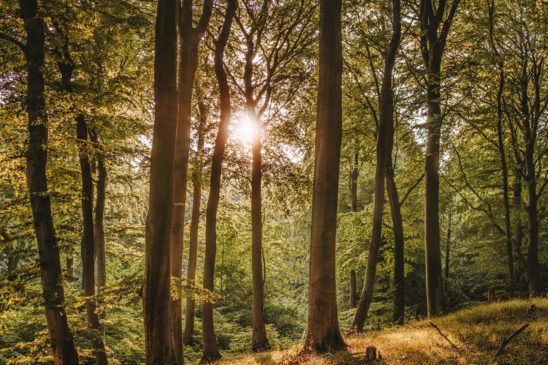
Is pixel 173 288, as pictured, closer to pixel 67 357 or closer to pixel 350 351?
pixel 67 357

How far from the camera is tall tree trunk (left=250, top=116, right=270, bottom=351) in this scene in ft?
38.0

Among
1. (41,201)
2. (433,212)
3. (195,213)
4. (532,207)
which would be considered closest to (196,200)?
(195,213)

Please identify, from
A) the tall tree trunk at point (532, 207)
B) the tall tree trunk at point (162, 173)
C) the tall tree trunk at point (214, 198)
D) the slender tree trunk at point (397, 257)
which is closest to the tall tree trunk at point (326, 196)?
the tall tree trunk at point (162, 173)

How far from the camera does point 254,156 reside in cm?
1273

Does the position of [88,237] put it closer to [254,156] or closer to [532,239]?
[254,156]

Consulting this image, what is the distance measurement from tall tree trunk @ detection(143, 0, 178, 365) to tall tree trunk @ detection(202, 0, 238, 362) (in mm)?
5177

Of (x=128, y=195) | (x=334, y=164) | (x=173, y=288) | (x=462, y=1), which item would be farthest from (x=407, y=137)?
(x=128, y=195)

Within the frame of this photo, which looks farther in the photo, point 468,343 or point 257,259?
point 257,259

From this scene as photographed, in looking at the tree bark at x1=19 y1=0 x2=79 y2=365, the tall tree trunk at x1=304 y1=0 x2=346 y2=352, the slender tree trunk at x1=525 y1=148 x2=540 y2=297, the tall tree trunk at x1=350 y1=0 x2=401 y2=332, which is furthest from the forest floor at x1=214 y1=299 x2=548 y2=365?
the tree bark at x1=19 y1=0 x2=79 y2=365

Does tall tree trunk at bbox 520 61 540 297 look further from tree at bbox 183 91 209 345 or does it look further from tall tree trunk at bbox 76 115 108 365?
tall tree trunk at bbox 76 115 108 365

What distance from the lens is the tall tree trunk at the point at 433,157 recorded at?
414 inches

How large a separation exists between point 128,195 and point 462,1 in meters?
15.1

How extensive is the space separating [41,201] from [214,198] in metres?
5.31

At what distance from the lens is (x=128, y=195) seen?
553 inches
